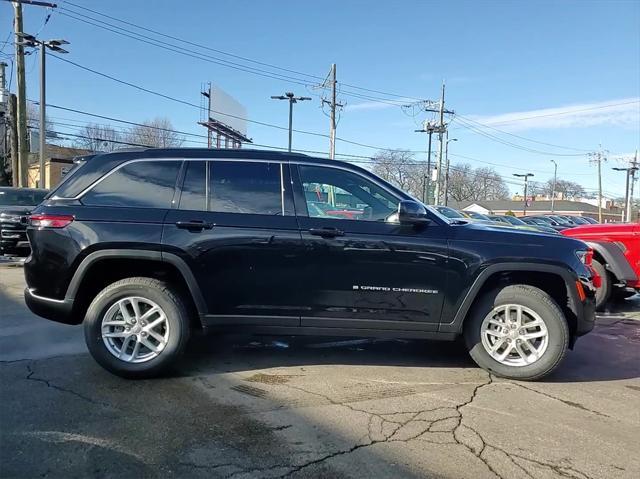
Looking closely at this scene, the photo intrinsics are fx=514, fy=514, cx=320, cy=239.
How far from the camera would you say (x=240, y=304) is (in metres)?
4.45

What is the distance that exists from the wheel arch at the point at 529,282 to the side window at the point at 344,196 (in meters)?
1.00

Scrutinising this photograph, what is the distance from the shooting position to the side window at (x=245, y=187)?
4.48 m

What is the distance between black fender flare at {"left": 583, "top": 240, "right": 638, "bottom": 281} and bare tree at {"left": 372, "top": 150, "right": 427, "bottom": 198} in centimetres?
7286

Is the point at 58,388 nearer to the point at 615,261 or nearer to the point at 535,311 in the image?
the point at 535,311

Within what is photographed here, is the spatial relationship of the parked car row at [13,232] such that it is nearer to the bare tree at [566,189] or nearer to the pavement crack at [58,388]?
the pavement crack at [58,388]

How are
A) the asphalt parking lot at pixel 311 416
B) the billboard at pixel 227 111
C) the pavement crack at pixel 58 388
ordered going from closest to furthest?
the asphalt parking lot at pixel 311 416 → the pavement crack at pixel 58 388 → the billboard at pixel 227 111

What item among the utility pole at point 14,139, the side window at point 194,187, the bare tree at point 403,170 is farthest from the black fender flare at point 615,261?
the bare tree at point 403,170

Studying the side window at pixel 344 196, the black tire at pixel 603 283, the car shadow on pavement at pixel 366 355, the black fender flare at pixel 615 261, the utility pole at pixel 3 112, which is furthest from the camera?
the utility pole at pixel 3 112

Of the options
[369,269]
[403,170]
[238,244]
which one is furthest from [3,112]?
[403,170]

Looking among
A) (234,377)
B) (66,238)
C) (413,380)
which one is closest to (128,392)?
(234,377)

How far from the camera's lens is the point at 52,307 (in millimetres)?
4449

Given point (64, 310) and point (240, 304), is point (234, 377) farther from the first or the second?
point (64, 310)

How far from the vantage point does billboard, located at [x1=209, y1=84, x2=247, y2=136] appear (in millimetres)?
47562

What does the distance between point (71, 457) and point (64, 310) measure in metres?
1.70
